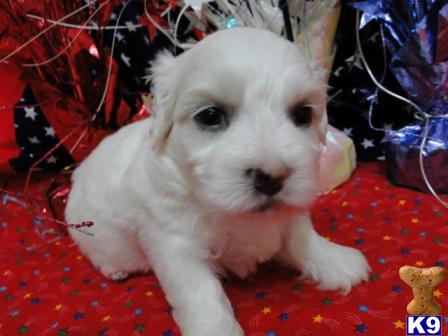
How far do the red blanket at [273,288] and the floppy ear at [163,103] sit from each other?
596 millimetres

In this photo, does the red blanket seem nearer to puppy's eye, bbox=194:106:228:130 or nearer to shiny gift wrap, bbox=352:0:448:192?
shiny gift wrap, bbox=352:0:448:192

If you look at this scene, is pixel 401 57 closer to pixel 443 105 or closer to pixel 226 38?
pixel 443 105

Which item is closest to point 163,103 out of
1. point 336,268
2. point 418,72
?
point 336,268

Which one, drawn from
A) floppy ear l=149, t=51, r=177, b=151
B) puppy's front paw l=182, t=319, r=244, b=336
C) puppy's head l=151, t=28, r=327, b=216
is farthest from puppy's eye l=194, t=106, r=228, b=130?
puppy's front paw l=182, t=319, r=244, b=336

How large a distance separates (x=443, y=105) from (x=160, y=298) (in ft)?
5.09

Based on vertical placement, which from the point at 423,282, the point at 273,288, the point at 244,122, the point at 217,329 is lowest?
the point at 273,288

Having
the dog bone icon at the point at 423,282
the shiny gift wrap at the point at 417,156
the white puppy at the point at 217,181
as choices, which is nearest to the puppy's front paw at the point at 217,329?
the white puppy at the point at 217,181

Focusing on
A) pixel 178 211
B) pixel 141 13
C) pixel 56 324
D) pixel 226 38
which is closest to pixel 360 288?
pixel 178 211

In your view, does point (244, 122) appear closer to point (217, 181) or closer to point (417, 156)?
point (217, 181)

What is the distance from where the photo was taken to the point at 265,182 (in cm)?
115

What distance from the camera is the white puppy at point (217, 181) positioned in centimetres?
120

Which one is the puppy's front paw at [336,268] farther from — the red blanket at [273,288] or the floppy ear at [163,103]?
the floppy ear at [163,103]

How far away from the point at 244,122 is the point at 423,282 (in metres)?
0.59

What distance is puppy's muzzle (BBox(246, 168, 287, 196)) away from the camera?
3.76 ft
